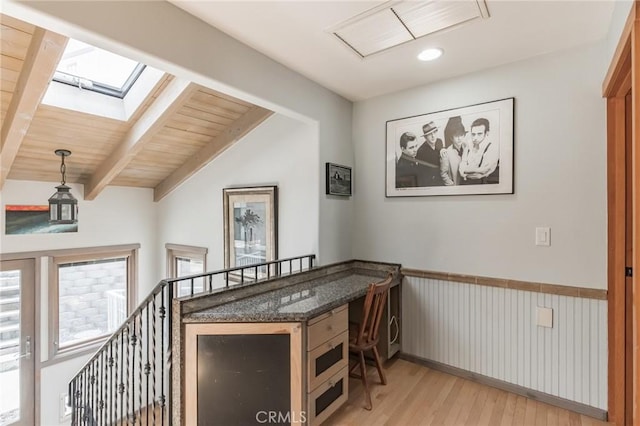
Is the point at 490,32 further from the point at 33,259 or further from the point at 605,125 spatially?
the point at 33,259

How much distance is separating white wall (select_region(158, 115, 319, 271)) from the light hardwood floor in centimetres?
127

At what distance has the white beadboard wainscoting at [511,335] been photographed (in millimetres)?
2145

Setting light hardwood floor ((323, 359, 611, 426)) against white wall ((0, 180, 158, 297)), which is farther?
white wall ((0, 180, 158, 297))

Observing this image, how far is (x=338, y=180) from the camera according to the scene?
3.03 metres

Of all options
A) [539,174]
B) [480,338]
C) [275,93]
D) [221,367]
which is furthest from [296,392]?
[539,174]

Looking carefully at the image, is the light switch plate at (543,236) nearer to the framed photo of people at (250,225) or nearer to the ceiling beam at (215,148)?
the framed photo of people at (250,225)

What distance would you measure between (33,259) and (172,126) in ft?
6.92

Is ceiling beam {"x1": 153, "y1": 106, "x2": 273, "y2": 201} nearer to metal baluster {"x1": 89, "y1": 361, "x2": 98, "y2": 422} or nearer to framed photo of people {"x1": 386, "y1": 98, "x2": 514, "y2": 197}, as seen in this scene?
framed photo of people {"x1": 386, "y1": 98, "x2": 514, "y2": 197}

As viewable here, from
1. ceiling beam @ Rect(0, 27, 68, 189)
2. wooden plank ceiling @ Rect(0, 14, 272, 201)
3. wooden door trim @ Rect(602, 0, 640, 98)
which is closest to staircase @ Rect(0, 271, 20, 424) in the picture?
wooden plank ceiling @ Rect(0, 14, 272, 201)

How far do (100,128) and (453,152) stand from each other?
3.04m

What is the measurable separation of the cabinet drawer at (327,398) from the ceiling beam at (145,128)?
225cm

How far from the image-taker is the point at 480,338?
257 centimetres

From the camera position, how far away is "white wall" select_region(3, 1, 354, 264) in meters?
1.44

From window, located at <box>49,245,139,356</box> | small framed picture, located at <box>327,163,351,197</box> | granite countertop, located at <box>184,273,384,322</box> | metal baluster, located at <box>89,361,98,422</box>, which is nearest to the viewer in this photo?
granite countertop, located at <box>184,273,384,322</box>
